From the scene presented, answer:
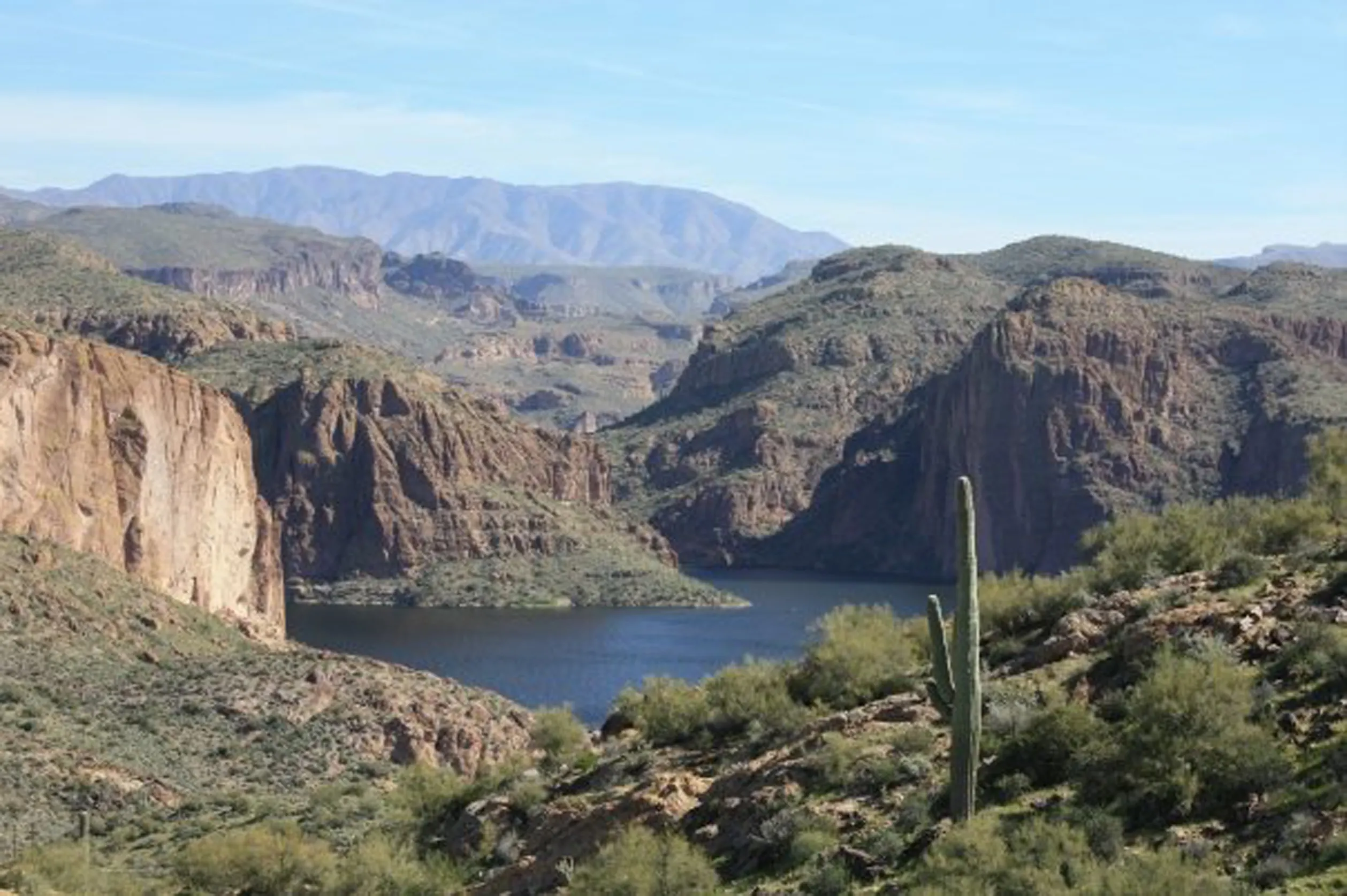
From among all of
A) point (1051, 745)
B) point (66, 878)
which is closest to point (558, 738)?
point (66, 878)

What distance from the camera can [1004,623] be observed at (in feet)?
150

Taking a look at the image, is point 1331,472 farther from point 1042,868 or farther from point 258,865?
point 258,865

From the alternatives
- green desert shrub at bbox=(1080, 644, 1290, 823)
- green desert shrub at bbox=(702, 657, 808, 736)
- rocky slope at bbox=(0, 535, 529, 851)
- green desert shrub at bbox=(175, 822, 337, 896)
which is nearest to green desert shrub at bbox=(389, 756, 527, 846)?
green desert shrub at bbox=(175, 822, 337, 896)

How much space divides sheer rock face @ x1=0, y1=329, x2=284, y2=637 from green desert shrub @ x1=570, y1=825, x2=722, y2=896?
251ft

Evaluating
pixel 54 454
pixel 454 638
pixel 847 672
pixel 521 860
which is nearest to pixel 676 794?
pixel 521 860

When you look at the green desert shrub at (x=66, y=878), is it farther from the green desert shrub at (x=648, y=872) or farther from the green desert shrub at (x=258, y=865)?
the green desert shrub at (x=648, y=872)

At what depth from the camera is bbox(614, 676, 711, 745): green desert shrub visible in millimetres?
46312

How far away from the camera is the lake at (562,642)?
437ft

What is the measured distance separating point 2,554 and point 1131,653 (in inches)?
2755

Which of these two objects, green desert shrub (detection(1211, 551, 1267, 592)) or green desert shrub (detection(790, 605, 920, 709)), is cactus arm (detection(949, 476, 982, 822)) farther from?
green desert shrub (detection(790, 605, 920, 709))

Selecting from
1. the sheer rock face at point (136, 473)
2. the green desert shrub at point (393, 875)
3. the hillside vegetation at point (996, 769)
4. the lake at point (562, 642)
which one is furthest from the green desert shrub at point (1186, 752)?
the sheer rock face at point (136, 473)

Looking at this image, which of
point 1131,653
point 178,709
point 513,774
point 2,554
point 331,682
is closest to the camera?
point 1131,653

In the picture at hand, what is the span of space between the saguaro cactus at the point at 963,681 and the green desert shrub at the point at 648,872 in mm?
4351

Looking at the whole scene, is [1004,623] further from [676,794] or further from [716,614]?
[716,614]
